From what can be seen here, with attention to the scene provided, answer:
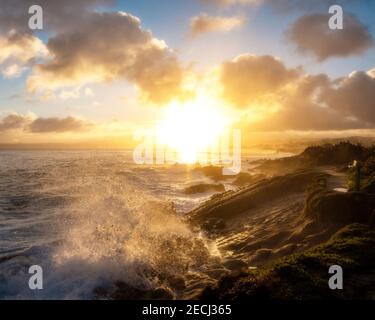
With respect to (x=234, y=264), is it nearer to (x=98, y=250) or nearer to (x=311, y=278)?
(x=311, y=278)

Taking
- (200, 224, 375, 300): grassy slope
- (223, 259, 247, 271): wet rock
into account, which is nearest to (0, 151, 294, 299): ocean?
(223, 259, 247, 271): wet rock

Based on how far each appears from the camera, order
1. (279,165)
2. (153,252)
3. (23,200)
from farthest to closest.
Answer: (279,165)
(23,200)
(153,252)

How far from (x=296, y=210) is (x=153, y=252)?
26.6 feet

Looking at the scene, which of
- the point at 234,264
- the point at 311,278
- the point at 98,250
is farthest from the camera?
the point at 98,250

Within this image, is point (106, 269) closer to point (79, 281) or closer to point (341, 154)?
point (79, 281)

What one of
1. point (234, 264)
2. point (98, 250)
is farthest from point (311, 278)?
point (98, 250)

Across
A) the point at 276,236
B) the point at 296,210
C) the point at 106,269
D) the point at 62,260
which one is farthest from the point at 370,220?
the point at 62,260

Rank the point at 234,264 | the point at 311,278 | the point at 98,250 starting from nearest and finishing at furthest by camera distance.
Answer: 1. the point at 311,278
2. the point at 234,264
3. the point at 98,250

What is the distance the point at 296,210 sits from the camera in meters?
19.6

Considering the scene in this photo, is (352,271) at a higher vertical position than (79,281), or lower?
higher

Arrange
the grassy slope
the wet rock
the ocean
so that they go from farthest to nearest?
the wet rock → the ocean → the grassy slope

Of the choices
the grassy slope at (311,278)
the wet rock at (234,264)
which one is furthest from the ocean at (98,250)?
the grassy slope at (311,278)

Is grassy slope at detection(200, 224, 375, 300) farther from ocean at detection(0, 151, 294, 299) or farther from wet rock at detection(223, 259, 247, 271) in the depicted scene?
wet rock at detection(223, 259, 247, 271)
